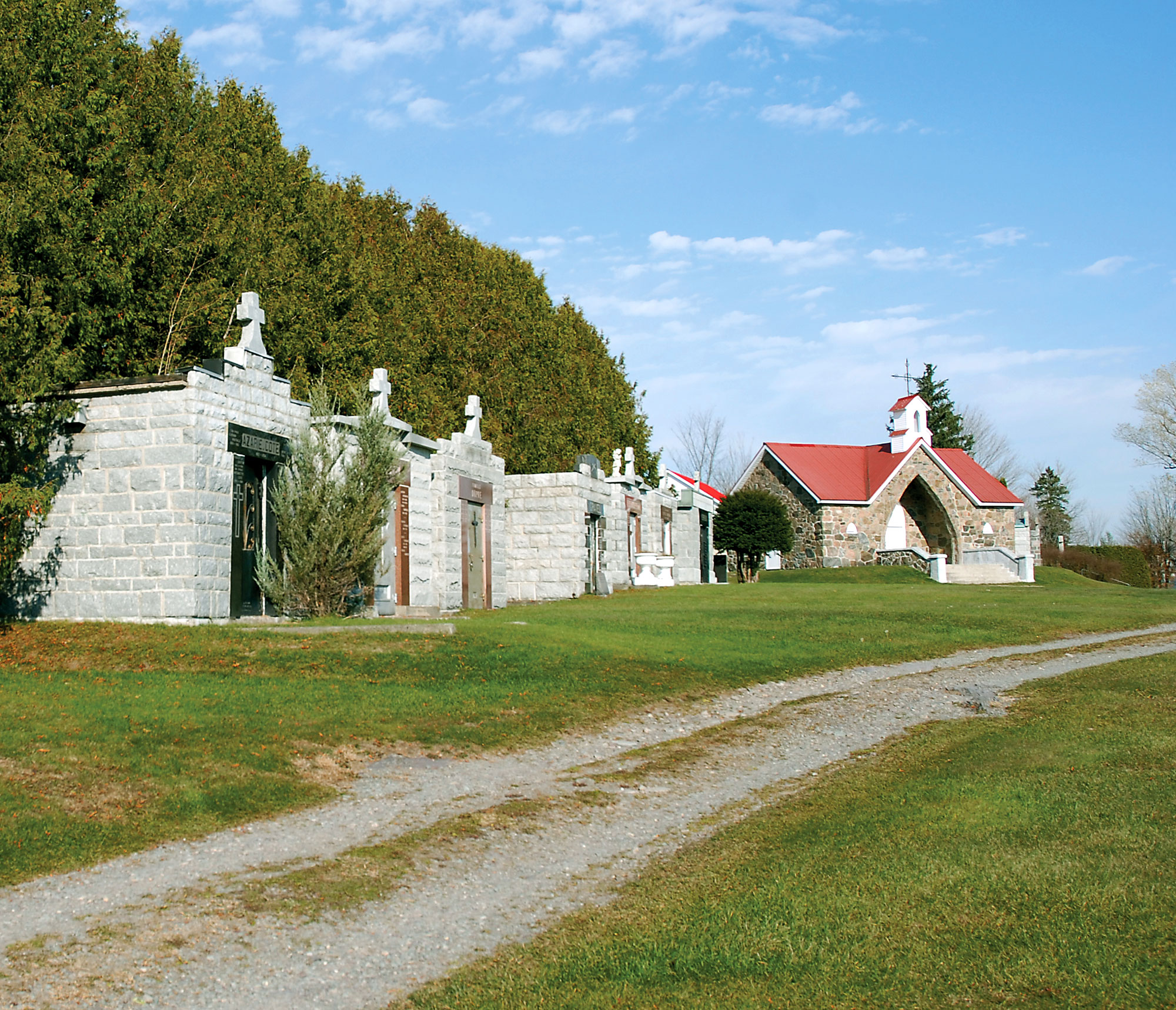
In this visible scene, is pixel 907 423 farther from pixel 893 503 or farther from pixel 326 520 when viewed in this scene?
pixel 326 520

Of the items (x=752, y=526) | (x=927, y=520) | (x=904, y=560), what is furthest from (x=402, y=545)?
(x=927, y=520)

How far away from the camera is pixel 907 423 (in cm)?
5500

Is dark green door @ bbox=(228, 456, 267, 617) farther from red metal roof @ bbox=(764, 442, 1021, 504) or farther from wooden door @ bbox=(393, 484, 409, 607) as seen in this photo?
red metal roof @ bbox=(764, 442, 1021, 504)

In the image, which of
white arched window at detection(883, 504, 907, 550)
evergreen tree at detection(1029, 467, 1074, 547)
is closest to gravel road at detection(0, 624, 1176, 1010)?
white arched window at detection(883, 504, 907, 550)

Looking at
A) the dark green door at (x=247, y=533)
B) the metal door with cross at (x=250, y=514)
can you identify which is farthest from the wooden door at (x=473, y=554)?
the dark green door at (x=247, y=533)

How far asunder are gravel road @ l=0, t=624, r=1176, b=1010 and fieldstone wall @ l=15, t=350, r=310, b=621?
7.51 metres

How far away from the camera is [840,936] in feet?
16.8

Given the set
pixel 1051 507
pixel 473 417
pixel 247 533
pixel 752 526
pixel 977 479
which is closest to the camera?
pixel 247 533

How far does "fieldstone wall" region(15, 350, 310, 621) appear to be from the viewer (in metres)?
15.5

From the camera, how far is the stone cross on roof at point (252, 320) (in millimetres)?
17516

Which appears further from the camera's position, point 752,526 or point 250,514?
point 752,526

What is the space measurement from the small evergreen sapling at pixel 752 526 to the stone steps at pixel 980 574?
709 centimetres

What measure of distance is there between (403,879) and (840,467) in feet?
165

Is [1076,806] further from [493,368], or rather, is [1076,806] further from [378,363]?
[493,368]
